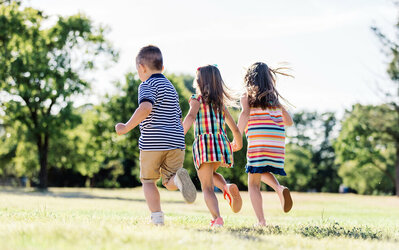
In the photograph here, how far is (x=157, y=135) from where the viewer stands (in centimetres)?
546

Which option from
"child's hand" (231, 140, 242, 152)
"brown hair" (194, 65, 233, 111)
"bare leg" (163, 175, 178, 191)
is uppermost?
"brown hair" (194, 65, 233, 111)

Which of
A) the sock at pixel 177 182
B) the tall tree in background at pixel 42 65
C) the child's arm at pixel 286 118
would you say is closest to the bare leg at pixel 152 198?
the sock at pixel 177 182

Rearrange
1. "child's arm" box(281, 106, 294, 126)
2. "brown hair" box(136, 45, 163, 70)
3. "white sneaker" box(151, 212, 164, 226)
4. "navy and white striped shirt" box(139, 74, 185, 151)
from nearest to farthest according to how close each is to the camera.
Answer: "white sneaker" box(151, 212, 164, 226) → "navy and white striped shirt" box(139, 74, 185, 151) → "brown hair" box(136, 45, 163, 70) → "child's arm" box(281, 106, 294, 126)

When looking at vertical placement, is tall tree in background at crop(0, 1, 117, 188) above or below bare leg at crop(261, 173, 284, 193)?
above

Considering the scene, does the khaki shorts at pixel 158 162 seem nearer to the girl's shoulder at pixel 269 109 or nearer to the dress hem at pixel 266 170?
the dress hem at pixel 266 170

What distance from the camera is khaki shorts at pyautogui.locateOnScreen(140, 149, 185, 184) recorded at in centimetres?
550

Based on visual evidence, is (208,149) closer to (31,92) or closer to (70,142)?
(31,92)

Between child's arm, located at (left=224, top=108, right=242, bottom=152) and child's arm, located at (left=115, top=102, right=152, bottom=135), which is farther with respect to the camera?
child's arm, located at (left=224, top=108, right=242, bottom=152)

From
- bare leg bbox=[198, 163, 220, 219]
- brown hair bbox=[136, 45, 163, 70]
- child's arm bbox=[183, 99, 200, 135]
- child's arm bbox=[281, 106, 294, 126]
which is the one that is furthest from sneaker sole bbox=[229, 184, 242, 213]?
brown hair bbox=[136, 45, 163, 70]

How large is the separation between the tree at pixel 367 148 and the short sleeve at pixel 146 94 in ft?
64.8

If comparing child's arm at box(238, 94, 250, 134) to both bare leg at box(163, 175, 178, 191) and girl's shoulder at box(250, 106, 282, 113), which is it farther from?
bare leg at box(163, 175, 178, 191)

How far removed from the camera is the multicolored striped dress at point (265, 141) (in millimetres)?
6148

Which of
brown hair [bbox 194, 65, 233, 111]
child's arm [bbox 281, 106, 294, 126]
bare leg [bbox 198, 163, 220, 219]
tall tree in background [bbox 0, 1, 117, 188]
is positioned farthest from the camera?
tall tree in background [bbox 0, 1, 117, 188]

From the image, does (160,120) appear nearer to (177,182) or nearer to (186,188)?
(177,182)
